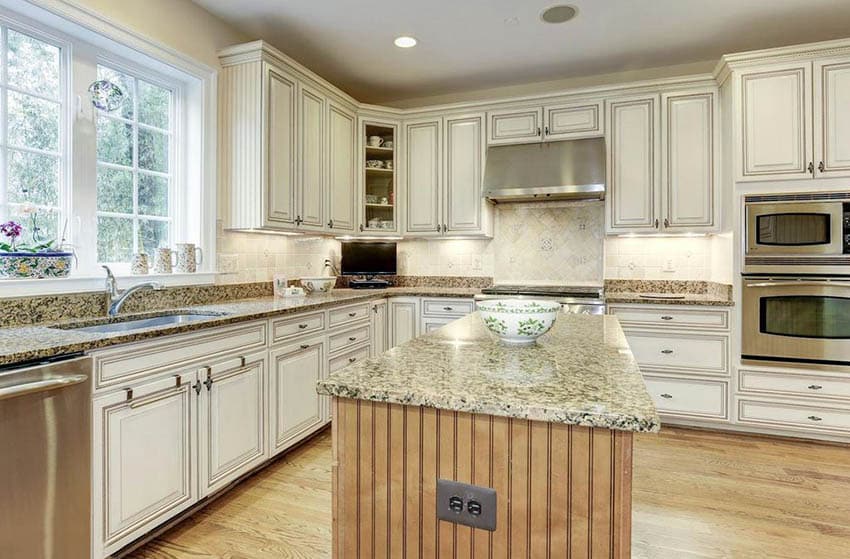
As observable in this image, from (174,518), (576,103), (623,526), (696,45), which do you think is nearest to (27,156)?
(174,518)

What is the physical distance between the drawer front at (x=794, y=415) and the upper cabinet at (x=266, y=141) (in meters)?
3.21

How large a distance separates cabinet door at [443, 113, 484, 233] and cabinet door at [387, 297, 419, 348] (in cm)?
72

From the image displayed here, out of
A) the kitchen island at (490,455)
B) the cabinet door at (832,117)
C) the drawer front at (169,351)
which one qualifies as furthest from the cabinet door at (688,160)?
the drawer front at (169,351)

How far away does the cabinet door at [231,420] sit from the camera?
7.00 feet

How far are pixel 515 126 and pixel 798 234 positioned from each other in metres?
2.06

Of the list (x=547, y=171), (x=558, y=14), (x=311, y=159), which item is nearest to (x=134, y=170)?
(x=311, y=159)

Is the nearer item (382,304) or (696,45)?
(696,45)

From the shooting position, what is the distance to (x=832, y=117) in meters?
2.95

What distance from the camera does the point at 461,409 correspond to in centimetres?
92

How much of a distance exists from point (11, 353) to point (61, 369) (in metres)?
0.16

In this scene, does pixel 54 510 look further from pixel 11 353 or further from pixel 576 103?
pixel 576 103

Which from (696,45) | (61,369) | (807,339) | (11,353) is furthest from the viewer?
(696,45)

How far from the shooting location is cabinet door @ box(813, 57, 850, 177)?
9.59 feet

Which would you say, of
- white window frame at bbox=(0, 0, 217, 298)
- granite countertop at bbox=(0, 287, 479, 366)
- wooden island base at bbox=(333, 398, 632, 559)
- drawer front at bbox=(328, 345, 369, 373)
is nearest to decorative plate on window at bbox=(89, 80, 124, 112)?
white window frame at bbox=(0, 0, 217, 298)
